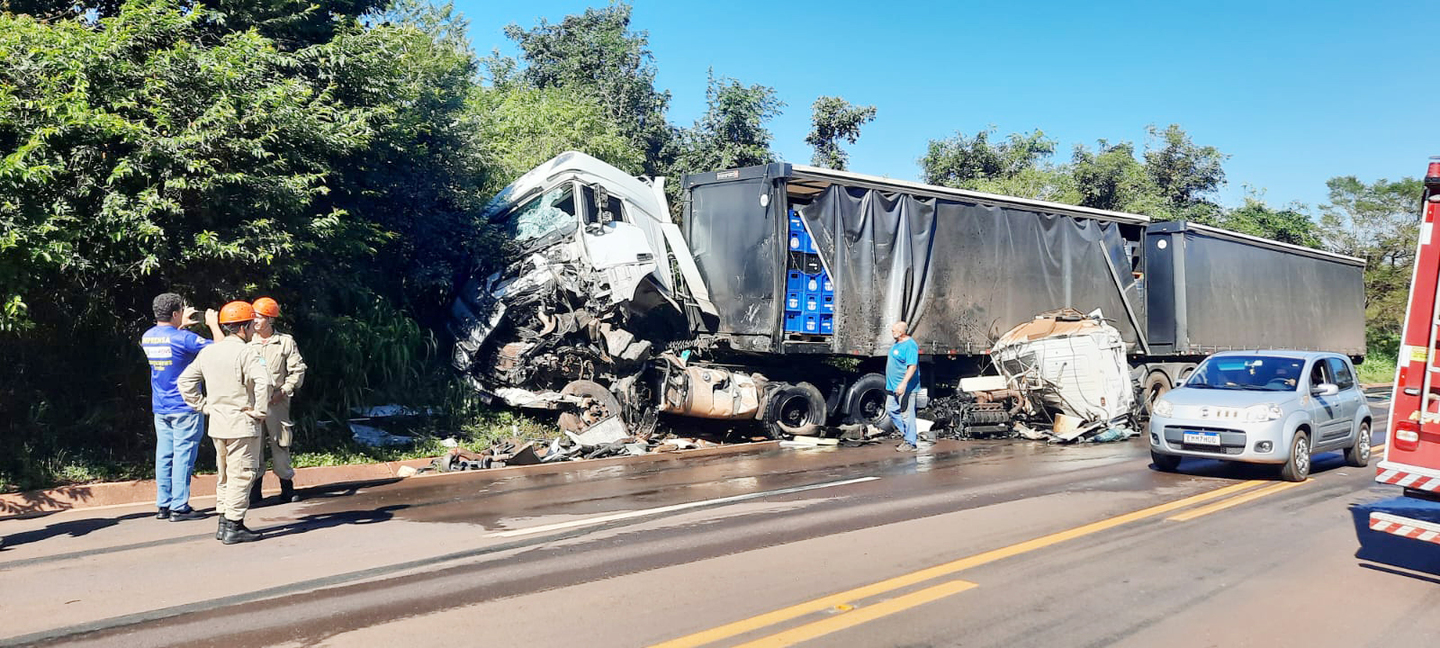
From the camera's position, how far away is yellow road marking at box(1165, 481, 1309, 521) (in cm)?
774

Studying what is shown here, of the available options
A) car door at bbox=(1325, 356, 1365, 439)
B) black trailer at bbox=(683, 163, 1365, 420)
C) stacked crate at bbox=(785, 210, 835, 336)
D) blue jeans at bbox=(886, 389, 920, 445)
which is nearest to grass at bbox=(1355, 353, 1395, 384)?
black trailer at bbox=(683, 163, 1365, 420)

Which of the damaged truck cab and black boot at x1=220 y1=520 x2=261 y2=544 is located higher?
the damaged truck cab

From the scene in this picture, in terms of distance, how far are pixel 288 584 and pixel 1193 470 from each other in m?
9.14

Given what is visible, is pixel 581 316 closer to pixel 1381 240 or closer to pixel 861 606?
pixel 861 606

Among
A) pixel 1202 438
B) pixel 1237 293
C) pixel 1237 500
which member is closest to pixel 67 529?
pixel 1237 500

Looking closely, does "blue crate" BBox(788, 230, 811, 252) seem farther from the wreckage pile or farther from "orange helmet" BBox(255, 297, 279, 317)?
"orange helmet" BBox(255, 297, 279, 317)

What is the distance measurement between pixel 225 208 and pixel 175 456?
2741mm

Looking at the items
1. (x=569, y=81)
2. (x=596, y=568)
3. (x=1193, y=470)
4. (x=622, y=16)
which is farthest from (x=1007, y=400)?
(x=622, y=16)

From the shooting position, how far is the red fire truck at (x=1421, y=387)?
5.96 meters

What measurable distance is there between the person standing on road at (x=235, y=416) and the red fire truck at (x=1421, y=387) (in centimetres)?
731

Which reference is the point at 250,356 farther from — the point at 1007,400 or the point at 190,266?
the point at 1007,400

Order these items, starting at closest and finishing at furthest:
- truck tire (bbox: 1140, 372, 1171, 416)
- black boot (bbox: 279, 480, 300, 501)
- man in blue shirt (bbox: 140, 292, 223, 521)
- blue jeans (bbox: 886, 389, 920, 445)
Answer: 1. man in blue shirt (bbox: 140, 292, 223, 521)
2. black boot (bbox: 279, 480, 300, 501)
3. blue jeans (bbox: 886, 389, 920, 445)
4. truck tire (bbox: 1140, 372, 1171, 416)

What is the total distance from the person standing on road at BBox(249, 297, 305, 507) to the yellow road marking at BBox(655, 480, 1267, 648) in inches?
186

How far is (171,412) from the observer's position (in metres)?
7.51
